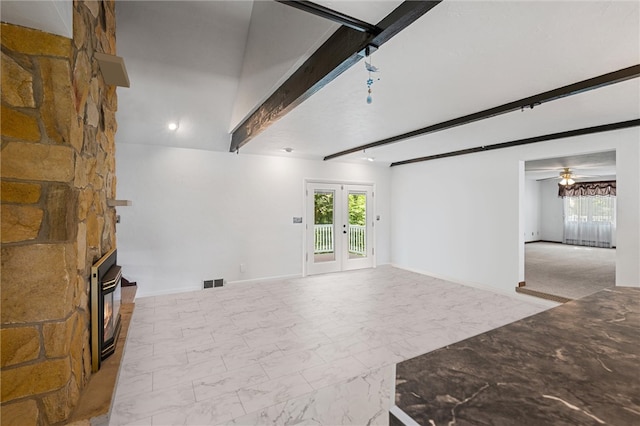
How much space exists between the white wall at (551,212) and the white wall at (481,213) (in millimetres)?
7976

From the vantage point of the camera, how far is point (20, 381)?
1265mm

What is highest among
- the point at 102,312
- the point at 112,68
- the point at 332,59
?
the point at 332,59

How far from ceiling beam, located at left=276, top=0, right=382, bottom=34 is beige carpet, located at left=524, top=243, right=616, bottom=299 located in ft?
15.4

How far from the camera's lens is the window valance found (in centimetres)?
965

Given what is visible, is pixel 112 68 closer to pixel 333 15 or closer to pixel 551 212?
pixel 333 15

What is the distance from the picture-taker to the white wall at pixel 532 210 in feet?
36.1

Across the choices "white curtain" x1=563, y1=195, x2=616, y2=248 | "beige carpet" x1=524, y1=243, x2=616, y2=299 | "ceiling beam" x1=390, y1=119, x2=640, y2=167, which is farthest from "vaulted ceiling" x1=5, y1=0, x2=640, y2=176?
"white curtain" x1=563, y1=195, x2=616, y2=248

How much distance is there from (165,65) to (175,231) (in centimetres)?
259

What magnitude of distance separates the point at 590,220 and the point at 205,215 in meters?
12.6

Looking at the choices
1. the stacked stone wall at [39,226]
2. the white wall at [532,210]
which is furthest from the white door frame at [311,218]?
the white wall at [532,210]

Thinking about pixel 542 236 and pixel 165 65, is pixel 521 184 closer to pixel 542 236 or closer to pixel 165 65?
pixel 165 65

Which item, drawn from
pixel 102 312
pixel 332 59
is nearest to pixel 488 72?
pixel 332 59

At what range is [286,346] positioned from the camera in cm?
233

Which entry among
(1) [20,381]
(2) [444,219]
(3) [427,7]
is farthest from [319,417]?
(2) [444,219]
